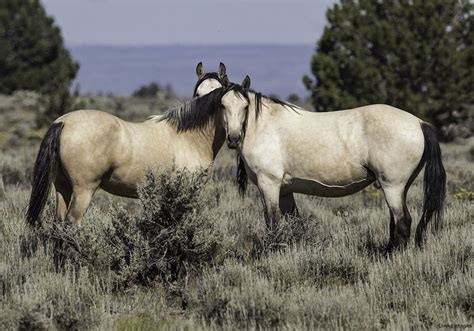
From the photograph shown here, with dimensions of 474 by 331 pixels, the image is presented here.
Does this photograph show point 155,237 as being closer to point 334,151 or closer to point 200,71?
point 334,151

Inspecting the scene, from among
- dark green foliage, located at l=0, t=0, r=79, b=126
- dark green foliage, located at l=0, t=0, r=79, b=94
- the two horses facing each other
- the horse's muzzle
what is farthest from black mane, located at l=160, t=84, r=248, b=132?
dark green foliage, located at l=0, t=0, r=79, b=94

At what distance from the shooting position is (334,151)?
7023 millimetres

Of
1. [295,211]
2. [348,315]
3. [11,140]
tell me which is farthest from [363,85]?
[348,315]

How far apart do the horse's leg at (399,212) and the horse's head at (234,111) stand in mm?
1545

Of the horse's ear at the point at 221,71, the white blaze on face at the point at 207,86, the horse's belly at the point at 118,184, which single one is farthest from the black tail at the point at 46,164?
the horse's ear at the point at 221,71

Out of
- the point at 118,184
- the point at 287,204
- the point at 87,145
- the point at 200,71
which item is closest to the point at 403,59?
the point at 200,71

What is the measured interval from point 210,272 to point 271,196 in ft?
3.90

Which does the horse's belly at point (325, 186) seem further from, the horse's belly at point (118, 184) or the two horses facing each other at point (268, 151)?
the horse's belly at point (118, 184)

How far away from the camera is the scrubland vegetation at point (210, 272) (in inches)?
211

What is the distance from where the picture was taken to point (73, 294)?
566 centimetres

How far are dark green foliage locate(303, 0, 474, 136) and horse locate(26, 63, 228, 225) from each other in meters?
11.3

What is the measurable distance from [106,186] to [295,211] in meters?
2.10

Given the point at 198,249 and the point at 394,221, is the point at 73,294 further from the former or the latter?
the point at 394,221

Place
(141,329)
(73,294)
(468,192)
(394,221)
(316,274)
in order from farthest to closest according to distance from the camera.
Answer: (468,192), (394,221), (316,274), (73,294), (141,329)
